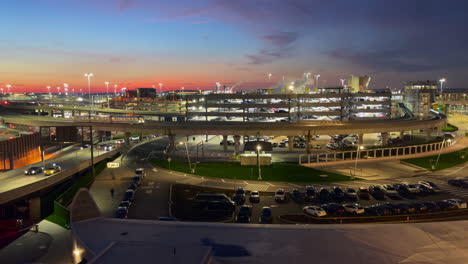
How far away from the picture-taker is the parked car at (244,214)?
27.2 m

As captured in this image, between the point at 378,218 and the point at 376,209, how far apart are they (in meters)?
1.92

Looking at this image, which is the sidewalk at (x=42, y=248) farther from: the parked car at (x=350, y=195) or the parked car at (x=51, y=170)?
the parked car at (x=350, y=195)

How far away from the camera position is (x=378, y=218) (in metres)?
26.9

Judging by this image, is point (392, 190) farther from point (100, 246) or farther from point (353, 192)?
point (100, 246)

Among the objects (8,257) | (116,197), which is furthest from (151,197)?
(8,257)

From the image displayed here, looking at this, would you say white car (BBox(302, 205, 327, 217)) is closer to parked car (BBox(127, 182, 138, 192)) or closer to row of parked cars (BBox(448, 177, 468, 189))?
parked car (BBox(127, 182, 138, 192))

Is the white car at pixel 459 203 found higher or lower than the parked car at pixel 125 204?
lower

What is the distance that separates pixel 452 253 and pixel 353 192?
17.6m

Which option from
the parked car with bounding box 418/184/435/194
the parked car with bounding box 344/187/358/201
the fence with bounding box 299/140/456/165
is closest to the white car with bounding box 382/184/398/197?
the parked car with bounding box 418/184/435/194

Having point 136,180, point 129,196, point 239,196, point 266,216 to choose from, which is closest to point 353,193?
point 266,216

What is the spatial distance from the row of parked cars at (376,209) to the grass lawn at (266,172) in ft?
38.7

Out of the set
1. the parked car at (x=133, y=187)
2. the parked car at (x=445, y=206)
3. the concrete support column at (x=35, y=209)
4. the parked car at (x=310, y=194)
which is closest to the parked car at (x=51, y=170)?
the concrete support column at (x=35, y=209)

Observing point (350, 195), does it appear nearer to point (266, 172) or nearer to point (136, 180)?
point (266, 172)

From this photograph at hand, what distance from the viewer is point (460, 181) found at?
38.5m
